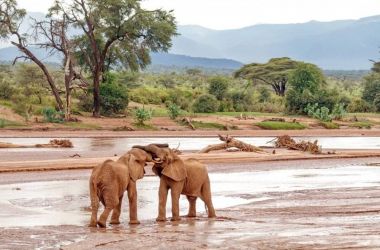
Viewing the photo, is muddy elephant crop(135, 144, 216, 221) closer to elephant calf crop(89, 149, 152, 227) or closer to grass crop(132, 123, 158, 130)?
elephant calf crop(89, 149, 152, 227)

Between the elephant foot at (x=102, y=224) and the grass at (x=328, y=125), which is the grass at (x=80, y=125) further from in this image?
the elephant foot at (x=102, y=224)

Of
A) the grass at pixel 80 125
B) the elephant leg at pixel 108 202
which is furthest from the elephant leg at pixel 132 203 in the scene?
the grass at pixel 80 125

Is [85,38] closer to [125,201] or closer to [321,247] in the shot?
[125,201]

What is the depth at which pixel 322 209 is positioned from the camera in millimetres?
17109

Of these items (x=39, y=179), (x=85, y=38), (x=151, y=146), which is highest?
(x=85, y=38)

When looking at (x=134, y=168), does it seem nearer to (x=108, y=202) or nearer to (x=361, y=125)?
(x=108, y=202)

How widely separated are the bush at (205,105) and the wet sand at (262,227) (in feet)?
132

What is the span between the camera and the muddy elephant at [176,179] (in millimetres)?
15312

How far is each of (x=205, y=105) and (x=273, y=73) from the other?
1290 inches

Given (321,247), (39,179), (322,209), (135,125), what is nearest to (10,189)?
(39,179)

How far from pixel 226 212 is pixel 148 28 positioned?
41.4 m

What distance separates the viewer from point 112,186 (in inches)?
560

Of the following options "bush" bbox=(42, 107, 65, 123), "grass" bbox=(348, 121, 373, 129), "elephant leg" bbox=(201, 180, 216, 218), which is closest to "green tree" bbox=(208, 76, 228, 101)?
"grass" bbox=(348, 121, 373, 129)

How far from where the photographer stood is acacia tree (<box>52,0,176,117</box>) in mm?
55625
